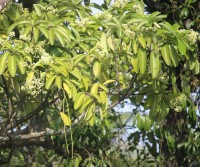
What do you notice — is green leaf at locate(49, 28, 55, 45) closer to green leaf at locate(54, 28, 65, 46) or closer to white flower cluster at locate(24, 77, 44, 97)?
green leaf at locate(54, 28, 65, 46)

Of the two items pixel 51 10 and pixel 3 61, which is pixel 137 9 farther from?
pixel 3 61

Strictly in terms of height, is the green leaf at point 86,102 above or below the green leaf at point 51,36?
below

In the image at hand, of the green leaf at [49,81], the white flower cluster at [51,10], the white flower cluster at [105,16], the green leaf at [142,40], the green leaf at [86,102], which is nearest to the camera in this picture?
the green leaf at [49,81]

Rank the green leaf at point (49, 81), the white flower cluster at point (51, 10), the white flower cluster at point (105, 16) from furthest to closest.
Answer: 1. the white flower cluster at point (51, 10)
2. the white flower cluster at point (105, 16)
3. the green leaf at point (49, 81)

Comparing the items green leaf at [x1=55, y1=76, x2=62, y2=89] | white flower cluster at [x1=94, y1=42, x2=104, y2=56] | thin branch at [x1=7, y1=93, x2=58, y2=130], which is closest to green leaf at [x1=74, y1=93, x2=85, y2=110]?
green leaf at [x1=55, y1=76, x2=62, y2=89]

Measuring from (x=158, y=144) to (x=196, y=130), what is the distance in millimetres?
345

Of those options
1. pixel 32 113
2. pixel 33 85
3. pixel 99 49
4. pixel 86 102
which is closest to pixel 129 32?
pixel 99 49

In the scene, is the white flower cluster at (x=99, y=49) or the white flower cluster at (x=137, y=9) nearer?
the white flower cluster at (x=99, y=49)

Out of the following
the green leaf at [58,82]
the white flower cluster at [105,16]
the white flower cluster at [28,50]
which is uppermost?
the white flower cluster at [105,16]

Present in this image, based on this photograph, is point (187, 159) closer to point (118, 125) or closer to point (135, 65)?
point (118, 125)

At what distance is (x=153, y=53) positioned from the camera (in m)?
2.51

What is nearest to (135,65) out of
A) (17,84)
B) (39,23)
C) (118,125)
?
(39,23)

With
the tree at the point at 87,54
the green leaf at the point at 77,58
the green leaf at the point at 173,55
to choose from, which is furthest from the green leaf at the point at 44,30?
the green leaf at the point at 173,55

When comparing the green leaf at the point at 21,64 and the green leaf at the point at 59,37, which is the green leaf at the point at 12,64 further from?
the green leaf at the point at 59,37
